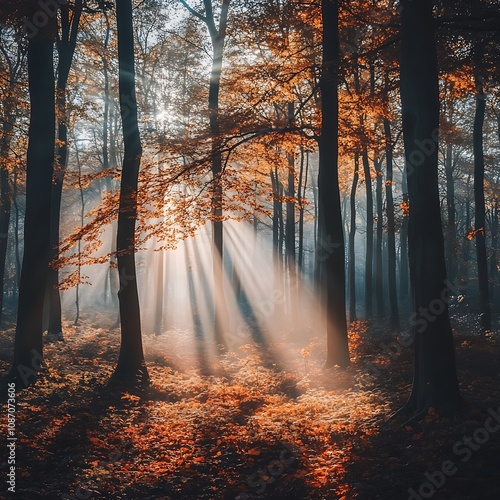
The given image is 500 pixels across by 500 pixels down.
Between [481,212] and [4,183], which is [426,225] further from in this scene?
[4,183]

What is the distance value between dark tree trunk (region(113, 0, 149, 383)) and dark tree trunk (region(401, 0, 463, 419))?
6.72 m

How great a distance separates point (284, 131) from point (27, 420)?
8.10 m

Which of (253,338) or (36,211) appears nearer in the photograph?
(36,211)

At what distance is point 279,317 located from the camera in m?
30.5

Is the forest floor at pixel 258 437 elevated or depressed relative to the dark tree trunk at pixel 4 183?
depressed

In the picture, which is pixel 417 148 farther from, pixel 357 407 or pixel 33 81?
pixel 33 81

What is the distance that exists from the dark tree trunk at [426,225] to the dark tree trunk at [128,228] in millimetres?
6722

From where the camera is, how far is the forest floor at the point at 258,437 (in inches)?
223

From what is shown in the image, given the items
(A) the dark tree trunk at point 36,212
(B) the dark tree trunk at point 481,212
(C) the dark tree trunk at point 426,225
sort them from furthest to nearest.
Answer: (B) the dark tree trunk at point 481,212 < (A) the dark tree trunk at point 36,212 < (C) the dark tree trunk at point 426,225

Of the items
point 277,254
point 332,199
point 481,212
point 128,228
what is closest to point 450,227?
point 481,212

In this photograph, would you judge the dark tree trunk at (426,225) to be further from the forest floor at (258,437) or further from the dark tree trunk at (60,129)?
→ the dark tree trunk at (60,129)

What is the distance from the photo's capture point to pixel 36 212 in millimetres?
11203

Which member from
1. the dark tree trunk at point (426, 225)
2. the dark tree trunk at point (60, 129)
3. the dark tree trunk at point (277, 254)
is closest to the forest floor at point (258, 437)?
the dark tree trunk at point (426, 225)

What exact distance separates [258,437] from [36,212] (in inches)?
286
